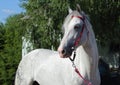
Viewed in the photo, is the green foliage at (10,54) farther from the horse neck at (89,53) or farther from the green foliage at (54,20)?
the horse neck at (89,53)

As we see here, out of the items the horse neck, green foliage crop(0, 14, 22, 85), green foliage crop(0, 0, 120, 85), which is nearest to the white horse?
the horse neck

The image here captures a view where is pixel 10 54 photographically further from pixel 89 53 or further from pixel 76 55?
pixel 89 53

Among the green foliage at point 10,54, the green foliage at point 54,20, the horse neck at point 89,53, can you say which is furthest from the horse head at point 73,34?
the green foliage at point 10,54

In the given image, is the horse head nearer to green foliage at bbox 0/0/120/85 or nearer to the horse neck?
the horse neck

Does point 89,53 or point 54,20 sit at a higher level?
point 54,20

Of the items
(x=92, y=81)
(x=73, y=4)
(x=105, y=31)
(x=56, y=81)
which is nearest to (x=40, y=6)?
(x=73, y=4)

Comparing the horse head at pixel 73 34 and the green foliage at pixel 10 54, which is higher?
the horse head at pixel 73 34

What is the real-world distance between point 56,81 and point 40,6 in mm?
3865

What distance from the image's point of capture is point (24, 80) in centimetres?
714

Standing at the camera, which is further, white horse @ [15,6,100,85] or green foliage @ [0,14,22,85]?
green foliage @ [0,14,22,85]

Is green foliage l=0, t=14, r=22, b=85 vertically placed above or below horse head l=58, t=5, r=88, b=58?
below

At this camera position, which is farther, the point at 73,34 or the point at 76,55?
the point at 76,55

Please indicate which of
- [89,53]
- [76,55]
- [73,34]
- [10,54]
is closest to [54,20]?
[10,54]

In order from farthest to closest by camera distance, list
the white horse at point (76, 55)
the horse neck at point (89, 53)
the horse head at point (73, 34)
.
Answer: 1. the horse neck at point (89, 53)
2. the white horse at point (76, 55)
3. the horse head at point (73, 34)
